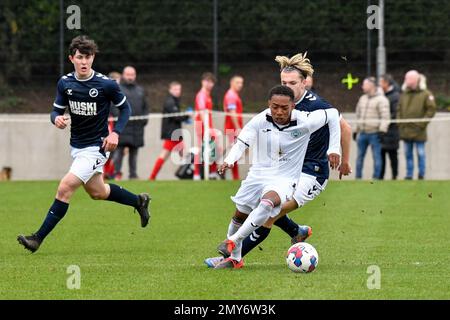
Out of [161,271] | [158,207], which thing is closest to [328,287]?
[161,271]

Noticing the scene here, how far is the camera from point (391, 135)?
21.8 meters

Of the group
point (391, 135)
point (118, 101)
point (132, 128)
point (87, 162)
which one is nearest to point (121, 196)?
point (87, 162)

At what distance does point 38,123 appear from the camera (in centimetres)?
2502

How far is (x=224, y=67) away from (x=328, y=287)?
17.4 m

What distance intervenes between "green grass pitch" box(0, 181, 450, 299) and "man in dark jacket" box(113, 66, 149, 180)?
10.2ft

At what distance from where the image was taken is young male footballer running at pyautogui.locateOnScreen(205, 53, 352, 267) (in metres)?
9.73

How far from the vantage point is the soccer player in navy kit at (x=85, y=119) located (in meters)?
11.1

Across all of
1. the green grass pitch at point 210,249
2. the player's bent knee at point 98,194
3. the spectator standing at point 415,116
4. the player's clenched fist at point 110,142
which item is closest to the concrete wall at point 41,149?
the spectator standing at point 415,116

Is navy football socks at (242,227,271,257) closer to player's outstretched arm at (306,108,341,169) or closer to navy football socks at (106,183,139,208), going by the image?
player's outstretched arm at (306,108,341,169)

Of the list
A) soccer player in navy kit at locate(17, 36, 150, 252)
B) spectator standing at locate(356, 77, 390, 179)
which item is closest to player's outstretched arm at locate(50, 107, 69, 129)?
soccer player in navy kit at locate(17, 36, 150, 252)

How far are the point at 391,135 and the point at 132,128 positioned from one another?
4.90 meters

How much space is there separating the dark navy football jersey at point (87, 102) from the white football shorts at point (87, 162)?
0.06 m
